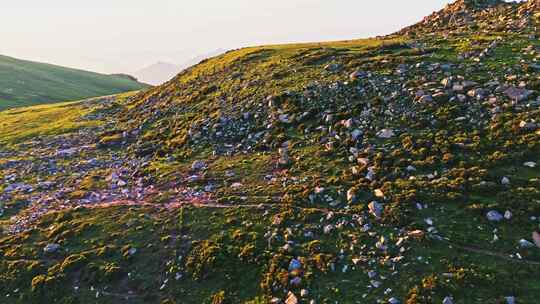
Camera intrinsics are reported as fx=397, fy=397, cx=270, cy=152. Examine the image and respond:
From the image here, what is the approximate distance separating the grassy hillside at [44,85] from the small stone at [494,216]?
121950 mm

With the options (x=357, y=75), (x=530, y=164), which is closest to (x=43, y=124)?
(x=357, y=75)

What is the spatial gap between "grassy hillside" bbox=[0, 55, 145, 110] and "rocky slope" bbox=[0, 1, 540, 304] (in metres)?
96.8

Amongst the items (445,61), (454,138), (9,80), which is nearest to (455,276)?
(454,138)

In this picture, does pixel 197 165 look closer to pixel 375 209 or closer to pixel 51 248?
pixel 51 248

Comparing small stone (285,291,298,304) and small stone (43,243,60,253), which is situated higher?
small stone (285,291,298,304)

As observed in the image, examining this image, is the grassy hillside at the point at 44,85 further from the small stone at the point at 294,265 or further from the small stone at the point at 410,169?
the small stone at the point at 410,169

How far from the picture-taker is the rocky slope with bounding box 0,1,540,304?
51.2ft

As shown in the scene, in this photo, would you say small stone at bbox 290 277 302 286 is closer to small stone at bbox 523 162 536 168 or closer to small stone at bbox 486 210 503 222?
small stone at bbox 486 210 503 222

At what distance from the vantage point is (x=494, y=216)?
16.5 m

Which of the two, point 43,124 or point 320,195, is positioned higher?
point 320,195

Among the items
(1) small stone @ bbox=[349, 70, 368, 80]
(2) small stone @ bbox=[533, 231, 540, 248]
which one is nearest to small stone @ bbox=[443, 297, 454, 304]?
(2) small stone @ bbox=[533, 231, 540, 248]

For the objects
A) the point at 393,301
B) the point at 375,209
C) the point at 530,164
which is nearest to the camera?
the point at 393,301

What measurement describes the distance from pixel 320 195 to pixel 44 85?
146453 millimetres

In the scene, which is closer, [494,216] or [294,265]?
[494,216]
